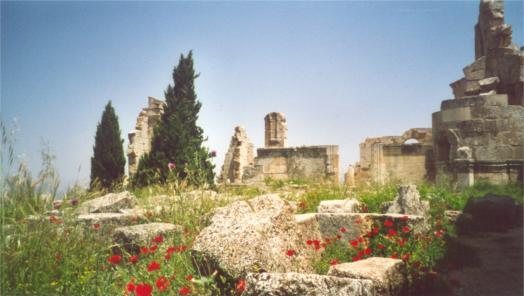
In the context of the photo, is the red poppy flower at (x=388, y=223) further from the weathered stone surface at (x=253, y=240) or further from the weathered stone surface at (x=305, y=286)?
the weathered stone surface at (x=305, y=286)

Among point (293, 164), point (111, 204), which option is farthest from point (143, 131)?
point (111, 204)

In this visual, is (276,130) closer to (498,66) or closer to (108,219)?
(498,66)

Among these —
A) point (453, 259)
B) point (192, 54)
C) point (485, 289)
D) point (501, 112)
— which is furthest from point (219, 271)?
point (192, 54)

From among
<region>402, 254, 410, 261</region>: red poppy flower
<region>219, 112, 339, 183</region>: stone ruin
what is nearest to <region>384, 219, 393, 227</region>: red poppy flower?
<region>402, 254, 410, 261</region>: red poppy flower

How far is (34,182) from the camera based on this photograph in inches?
154

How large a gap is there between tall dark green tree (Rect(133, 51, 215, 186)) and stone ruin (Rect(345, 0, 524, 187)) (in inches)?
235

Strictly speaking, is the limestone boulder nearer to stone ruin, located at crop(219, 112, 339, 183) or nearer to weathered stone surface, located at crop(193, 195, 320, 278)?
weathered stone surface, located at crop(193, 195, 320, 278)

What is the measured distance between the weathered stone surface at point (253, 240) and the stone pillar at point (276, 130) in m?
18.7

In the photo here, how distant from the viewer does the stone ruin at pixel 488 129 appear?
10172 millimetres

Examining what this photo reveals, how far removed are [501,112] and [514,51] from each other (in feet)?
10.3

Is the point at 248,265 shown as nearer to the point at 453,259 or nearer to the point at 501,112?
the point at 453,259

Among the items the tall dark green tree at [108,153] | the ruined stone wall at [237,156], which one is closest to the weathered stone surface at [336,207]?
the tall dark green tree at [108,153]

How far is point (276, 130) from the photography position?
2328 centimetres

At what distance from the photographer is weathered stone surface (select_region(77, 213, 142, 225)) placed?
17.7 feet
